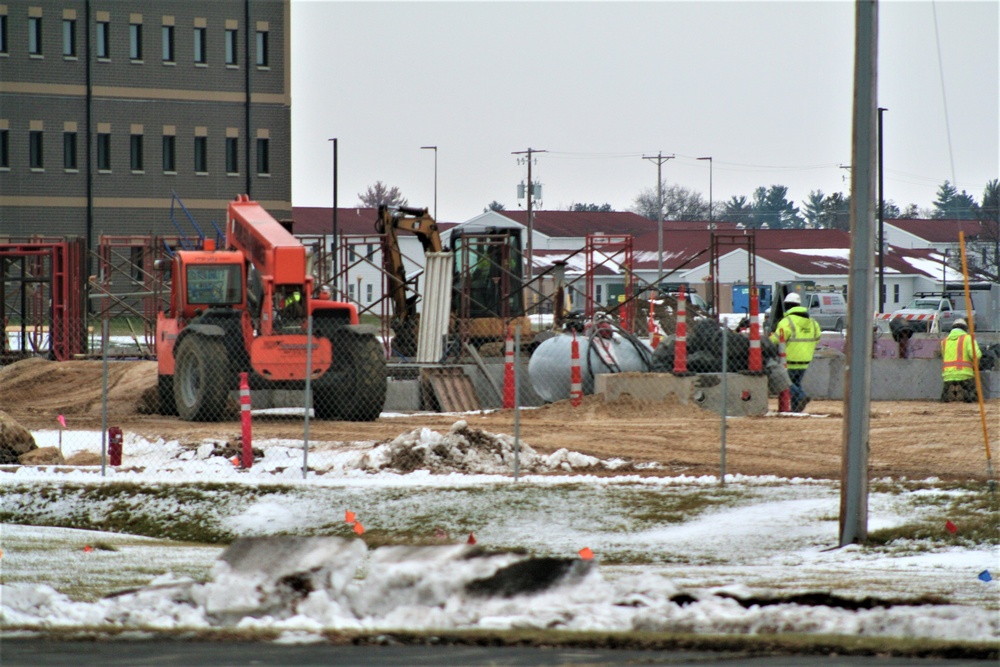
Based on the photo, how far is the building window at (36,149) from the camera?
54.8 m

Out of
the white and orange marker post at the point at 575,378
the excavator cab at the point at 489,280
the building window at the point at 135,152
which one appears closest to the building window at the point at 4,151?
the building window at the point at 135,152

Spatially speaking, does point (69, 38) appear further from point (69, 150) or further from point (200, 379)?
point (200, 379)

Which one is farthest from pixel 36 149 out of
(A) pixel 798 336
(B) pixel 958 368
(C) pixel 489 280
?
(B) pixel 958 368

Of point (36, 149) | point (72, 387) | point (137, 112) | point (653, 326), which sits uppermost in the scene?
point (137, 112)

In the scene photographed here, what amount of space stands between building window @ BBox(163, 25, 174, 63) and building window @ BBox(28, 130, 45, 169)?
5.67 meters

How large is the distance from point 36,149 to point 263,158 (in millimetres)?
8946

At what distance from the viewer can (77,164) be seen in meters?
55.8

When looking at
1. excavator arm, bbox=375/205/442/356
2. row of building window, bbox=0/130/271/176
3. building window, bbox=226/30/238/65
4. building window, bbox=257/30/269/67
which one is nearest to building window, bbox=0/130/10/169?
row of building window, bbox=0/130/271/176

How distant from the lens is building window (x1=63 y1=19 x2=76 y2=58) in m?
55.1

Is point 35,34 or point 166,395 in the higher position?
point 35,34

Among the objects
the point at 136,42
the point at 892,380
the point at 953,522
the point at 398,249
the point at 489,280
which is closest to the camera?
the point at 953,522

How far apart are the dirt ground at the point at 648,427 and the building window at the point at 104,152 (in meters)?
30.1

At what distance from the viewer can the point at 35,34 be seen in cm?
5456

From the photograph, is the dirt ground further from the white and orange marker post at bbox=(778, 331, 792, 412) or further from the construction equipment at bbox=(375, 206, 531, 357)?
the construction equipment at bbox=(375, 206, 531, 357)
